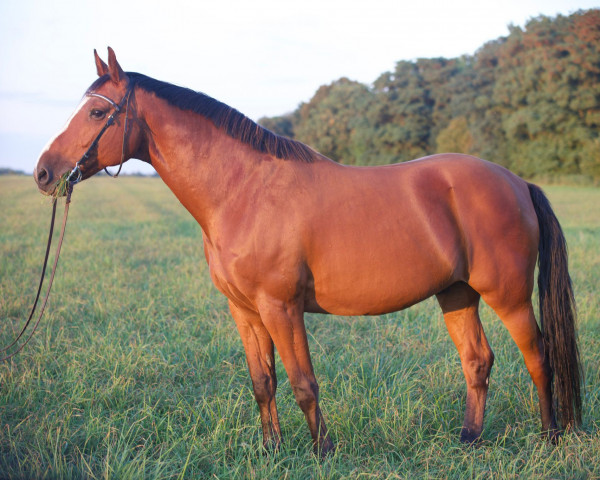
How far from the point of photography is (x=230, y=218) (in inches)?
117

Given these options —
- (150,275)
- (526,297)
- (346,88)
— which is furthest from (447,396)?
(346,88)

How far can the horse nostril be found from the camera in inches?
112

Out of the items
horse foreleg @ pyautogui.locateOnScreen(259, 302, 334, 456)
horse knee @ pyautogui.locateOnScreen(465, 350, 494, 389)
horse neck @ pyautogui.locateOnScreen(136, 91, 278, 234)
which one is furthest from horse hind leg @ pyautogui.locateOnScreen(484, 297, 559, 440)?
horse neck @ pyautogui.locateOnScreen(136, 91, 278, 234)

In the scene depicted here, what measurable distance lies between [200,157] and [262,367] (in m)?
1.47

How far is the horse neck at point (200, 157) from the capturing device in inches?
118

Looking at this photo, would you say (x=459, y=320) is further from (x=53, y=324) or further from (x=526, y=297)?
(x=53, y=324)

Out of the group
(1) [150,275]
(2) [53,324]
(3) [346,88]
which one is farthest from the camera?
(3) [346,88]

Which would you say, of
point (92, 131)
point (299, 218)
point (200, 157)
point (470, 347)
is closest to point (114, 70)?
point (92, 131)

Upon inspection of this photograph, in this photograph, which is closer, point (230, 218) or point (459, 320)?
point (230, 218)

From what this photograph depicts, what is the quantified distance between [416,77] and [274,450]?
49.8 meters

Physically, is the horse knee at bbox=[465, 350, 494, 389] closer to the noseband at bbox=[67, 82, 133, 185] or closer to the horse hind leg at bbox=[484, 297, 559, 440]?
the horse hind leg at bbox=[484, 297, 559, 440]

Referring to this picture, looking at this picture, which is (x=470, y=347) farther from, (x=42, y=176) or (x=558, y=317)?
(x=42, y=176)

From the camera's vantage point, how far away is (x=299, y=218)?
9.49 ft

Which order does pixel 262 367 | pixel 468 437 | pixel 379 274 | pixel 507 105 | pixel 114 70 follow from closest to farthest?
pixel 114 70 < pixel 379 274 < pixel 262 367 < pixel 468 437 < pixel 507 105
